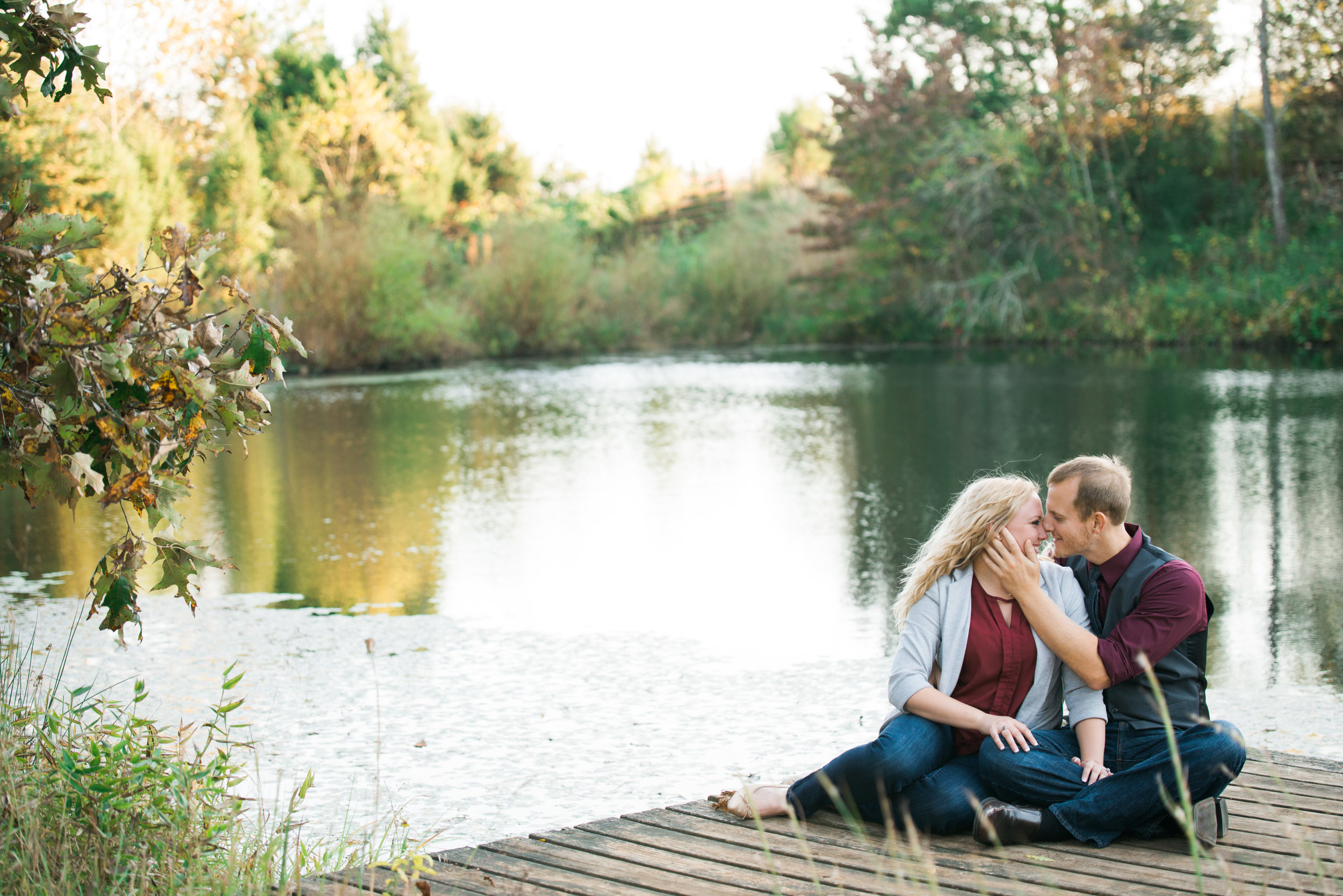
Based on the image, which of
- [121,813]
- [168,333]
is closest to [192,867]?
[121,813]

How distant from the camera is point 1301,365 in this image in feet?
69.8

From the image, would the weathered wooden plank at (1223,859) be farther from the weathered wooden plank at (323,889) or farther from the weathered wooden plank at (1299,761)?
the weathered wooden plank at (323,889)

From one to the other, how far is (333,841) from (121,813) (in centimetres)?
78

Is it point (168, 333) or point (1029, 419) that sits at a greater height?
point (168, 333)

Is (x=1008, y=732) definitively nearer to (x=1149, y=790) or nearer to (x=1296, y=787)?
(x=1149, y=790)

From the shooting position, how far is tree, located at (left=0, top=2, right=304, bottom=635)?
3213mm

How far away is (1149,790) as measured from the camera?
329 cm

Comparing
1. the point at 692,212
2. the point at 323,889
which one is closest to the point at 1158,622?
the point at 323,889

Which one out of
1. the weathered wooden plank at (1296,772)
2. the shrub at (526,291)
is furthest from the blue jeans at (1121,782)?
the shrub at (526,291)

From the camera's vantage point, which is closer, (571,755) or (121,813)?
(121,813)

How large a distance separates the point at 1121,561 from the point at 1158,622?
0.23 meters

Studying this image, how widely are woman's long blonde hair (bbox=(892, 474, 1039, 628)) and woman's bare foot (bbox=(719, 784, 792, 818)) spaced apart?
61 centimetres

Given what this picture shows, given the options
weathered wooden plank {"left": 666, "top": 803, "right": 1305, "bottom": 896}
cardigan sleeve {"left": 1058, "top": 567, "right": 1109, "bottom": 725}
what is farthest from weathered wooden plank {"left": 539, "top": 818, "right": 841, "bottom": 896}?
cardigan sleeve {"left": 1058, "top": 567, "right": 1109, "bottom": 725}

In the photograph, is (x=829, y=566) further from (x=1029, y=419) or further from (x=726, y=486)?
(x=1029, y=419)
